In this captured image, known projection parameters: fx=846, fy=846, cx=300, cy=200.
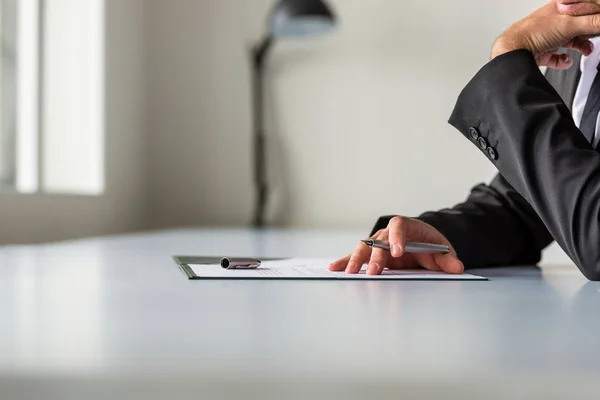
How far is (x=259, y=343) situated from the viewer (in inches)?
22.0

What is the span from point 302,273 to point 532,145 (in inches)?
12.6

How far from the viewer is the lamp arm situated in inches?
133

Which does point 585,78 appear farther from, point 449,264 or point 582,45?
point 449,264

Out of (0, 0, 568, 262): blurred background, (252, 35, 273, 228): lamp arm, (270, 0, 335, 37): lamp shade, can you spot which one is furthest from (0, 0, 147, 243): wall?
(270, 0, 335, 37): lamp shade

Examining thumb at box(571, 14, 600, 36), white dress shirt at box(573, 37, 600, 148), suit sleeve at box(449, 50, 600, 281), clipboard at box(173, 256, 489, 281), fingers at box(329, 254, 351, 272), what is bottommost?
clipboard at box(173, 256, 489, 281)

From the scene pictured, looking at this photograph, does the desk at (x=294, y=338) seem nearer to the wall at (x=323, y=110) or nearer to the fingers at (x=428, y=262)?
the fingers at (x=428, y=262)

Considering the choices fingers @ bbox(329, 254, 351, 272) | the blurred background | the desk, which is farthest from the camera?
the blurred background

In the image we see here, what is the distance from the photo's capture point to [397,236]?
1.04 m

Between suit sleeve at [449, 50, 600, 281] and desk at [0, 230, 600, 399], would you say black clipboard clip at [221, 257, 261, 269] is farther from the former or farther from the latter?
suit sleeve at [449, 50, 600, 281]

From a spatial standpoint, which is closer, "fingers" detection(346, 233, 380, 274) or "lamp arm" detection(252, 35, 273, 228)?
"fingers" detection(346, 233, 380, 274)

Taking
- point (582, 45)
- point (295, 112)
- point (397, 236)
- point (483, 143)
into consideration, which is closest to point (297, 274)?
point (397, 236)

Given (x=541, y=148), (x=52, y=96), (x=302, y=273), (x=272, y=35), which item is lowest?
(x=302, y=273)

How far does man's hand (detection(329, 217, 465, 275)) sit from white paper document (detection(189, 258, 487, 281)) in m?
0.02

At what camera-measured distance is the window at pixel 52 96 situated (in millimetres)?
2598
